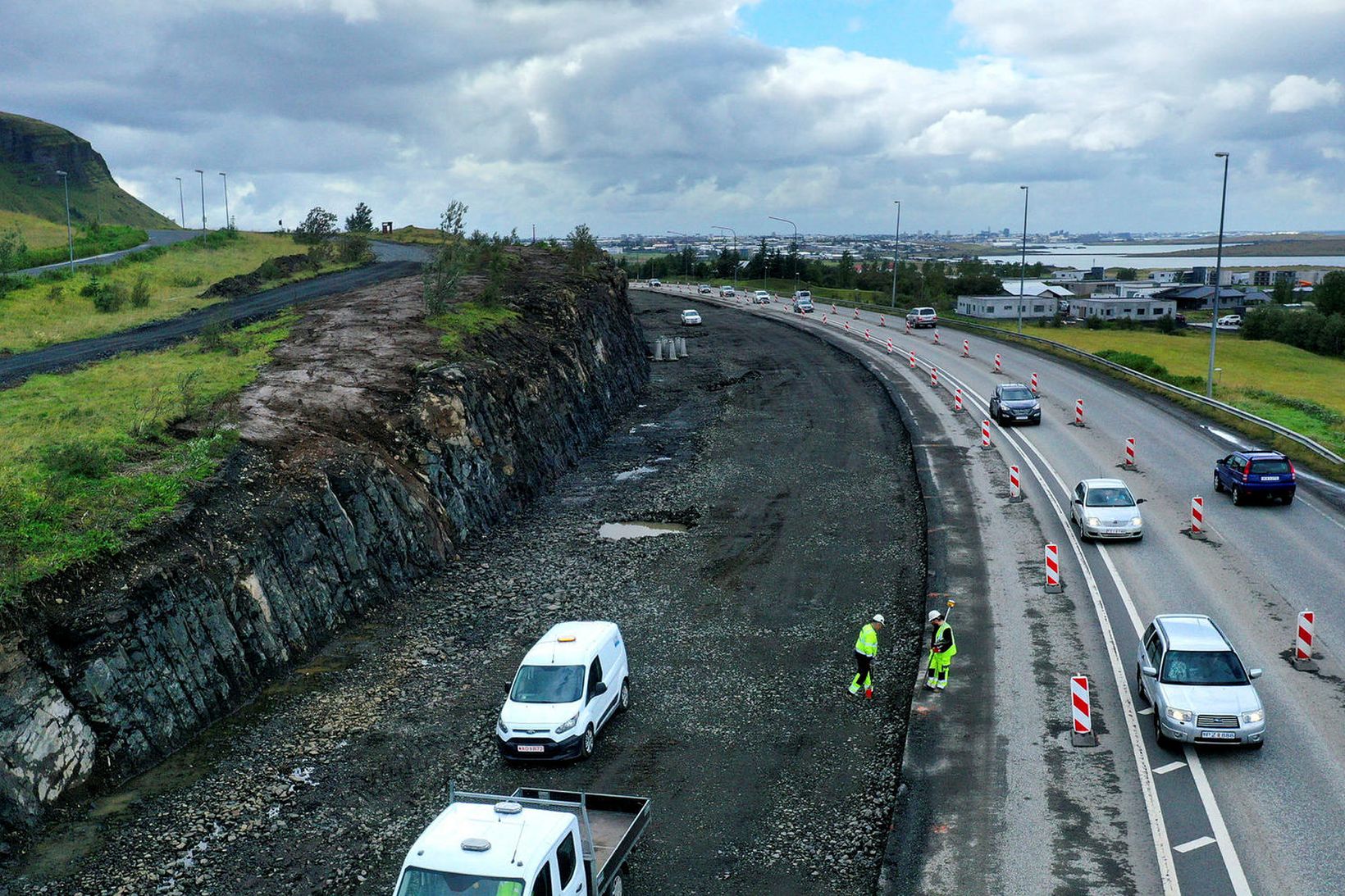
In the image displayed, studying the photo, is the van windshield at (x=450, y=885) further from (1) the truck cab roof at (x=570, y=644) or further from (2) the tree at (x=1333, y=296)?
(2) the tree at (x=1333, y=296)

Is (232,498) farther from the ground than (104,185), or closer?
→ closer

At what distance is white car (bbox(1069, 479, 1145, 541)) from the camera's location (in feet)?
86.1

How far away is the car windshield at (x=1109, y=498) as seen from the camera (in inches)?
1057

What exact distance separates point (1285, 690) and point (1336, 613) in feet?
15.1

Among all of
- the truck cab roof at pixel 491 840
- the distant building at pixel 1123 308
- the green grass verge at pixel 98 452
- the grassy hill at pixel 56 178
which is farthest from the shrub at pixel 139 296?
the distant building at pixel 1123 308

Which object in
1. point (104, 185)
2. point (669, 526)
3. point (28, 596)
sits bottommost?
point (669, 526)

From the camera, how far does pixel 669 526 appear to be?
1261 inches

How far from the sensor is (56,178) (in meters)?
136

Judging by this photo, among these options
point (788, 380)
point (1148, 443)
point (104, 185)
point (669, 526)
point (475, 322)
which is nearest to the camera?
point (669, 526)

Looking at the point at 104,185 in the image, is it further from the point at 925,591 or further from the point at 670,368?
the point at 925,591

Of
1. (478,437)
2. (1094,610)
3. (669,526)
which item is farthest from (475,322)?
(1094,610)

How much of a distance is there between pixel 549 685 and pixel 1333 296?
388 ft

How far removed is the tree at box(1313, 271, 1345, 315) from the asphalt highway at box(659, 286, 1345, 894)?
8033 cm

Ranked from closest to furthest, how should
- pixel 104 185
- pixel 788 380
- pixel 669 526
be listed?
pixel 669 526
pixel 788 380
pixel 104 185
